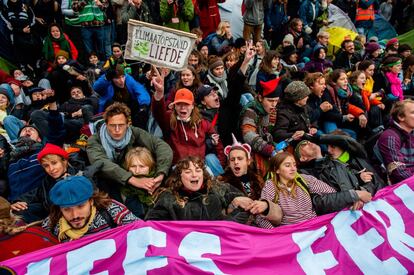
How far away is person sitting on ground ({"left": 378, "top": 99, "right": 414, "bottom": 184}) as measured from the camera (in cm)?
522

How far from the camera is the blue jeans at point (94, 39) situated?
9.22 m

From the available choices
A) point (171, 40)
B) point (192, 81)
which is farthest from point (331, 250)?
point (192, 81)

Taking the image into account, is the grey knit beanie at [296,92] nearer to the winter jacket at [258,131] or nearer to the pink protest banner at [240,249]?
the winter jacket at [258,131]

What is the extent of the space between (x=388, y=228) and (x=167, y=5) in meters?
6.89

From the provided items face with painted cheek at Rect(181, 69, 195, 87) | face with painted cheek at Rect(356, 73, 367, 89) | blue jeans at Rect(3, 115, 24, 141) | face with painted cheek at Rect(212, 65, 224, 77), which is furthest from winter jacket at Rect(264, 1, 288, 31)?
blue jeans at Rect(3, 115, 24, 141)

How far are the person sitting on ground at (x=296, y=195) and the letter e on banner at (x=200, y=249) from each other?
2.20ft

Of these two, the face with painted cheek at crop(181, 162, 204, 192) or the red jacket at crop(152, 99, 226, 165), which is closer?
the face with painted cheek at crop(181, 162, 204, 192)

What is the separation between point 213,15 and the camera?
10844mm

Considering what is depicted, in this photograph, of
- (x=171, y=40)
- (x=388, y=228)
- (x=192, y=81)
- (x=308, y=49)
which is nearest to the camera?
(x=388, y=228)

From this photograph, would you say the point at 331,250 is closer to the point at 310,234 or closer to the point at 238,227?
the point at 310,234

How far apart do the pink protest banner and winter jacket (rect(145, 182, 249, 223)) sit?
21cm

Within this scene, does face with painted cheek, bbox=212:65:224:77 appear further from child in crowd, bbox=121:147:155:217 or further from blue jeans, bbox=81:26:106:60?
blue jeans, bbox=81:26:106:60

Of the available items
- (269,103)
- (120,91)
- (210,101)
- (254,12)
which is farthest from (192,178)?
(254,12)

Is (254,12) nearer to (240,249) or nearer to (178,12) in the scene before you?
(178,12)
